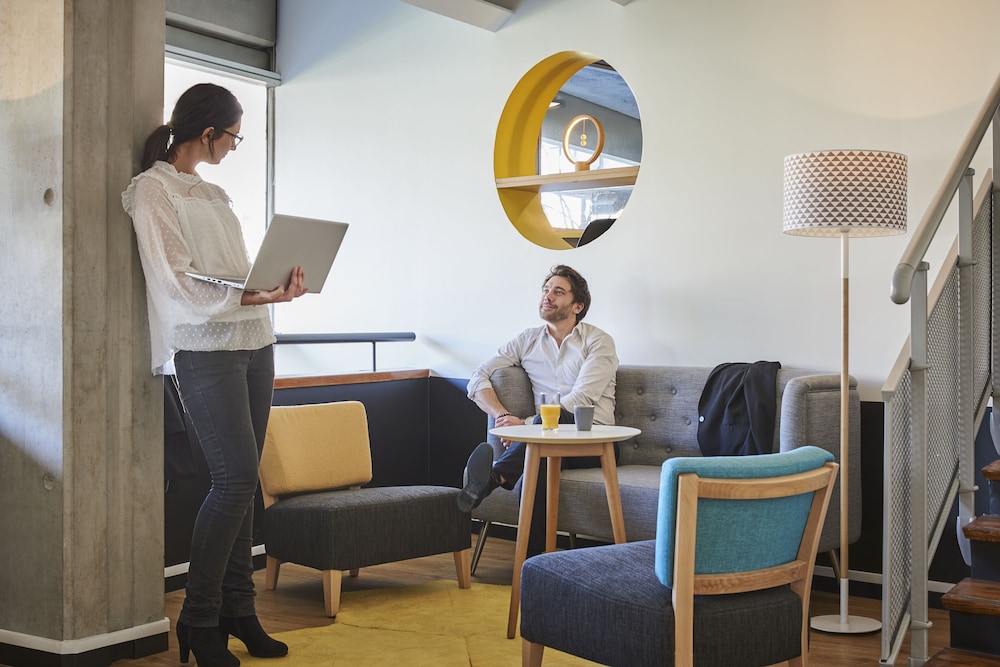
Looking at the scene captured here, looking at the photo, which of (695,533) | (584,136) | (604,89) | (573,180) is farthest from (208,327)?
(604,89)

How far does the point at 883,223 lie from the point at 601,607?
1.78 metres

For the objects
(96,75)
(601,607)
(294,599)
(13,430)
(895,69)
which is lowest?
(294,599)

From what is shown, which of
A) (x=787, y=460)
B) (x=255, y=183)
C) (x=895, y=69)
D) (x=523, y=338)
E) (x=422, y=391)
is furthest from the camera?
(x=255, y=183)

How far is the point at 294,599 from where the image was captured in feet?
12.7

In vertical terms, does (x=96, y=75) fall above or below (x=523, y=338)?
above

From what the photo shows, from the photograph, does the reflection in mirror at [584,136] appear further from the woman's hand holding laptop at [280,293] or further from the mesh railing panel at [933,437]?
the woman's hand holding laptop at [280,293]

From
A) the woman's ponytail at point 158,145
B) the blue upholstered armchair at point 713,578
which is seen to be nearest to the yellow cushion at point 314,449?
the woman's ponytail at point 158,145

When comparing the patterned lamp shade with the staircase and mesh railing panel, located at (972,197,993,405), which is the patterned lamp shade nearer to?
mesh railing panel, located at (972,197,993,405)

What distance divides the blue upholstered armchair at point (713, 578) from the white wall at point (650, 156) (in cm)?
182

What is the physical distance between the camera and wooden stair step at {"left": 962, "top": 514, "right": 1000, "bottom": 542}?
8.94ft

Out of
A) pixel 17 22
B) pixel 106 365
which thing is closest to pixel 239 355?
pixel 106 365

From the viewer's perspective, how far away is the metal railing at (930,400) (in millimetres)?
2652

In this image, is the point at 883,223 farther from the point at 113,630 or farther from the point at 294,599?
the point at 113,630

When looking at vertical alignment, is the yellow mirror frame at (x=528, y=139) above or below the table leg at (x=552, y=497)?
above
